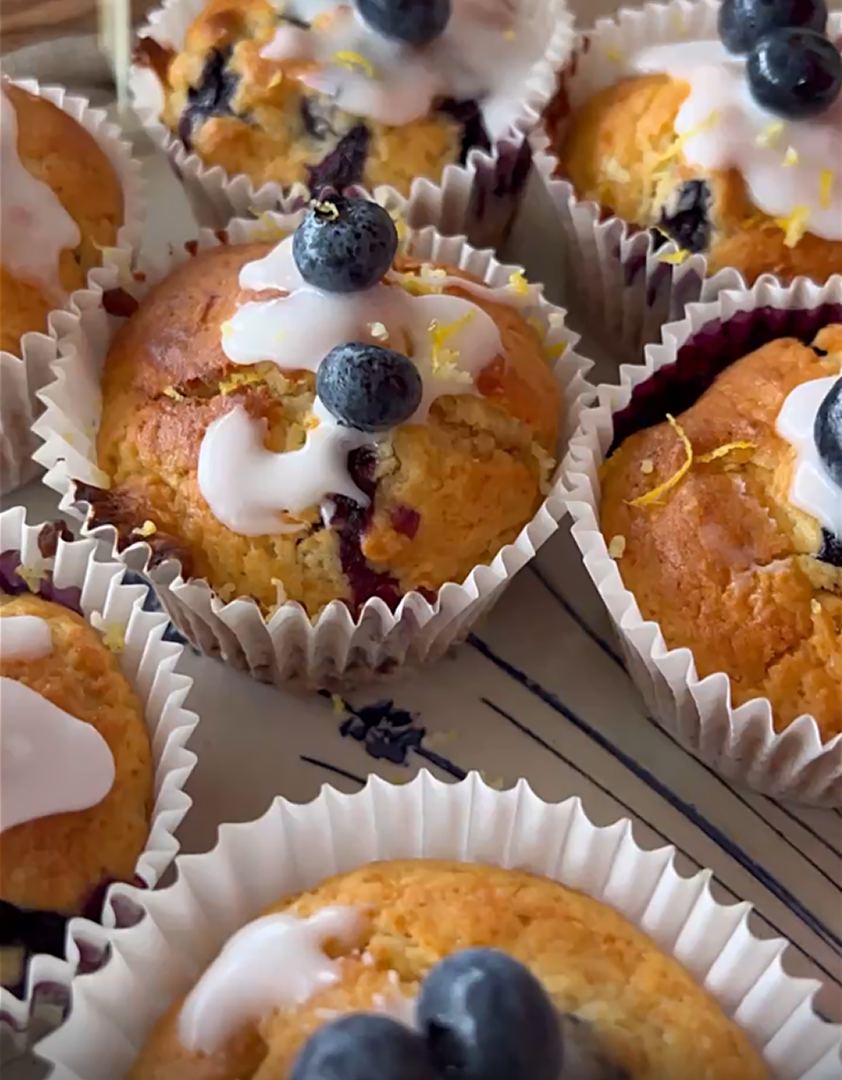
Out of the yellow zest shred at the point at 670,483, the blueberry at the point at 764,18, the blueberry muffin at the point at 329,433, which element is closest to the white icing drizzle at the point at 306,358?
the blueberry muffin at the point at 329,433

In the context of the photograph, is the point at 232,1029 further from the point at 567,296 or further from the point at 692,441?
the point at 567,296

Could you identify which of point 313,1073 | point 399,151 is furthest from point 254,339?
point 313,1073

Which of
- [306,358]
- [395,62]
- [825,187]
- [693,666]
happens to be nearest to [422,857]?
[693,666]

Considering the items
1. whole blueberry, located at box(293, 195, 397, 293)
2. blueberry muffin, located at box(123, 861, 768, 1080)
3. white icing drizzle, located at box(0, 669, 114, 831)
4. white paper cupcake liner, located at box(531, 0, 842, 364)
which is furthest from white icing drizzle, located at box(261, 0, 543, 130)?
blueberry muffin, located at box(123, 861, 768, 1080)

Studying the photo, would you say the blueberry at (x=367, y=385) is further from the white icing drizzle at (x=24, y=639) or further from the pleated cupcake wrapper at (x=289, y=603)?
the white icing drizzle at (x=24, y=639)

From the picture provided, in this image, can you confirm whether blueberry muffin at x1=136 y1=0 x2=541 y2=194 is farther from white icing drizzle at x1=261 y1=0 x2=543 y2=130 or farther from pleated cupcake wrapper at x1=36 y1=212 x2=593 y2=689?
pleated cupcake wrapper at x1=36 y1=212 x2=593 y2=689

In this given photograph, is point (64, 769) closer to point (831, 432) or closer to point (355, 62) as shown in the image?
Answer: point (831, 432)
